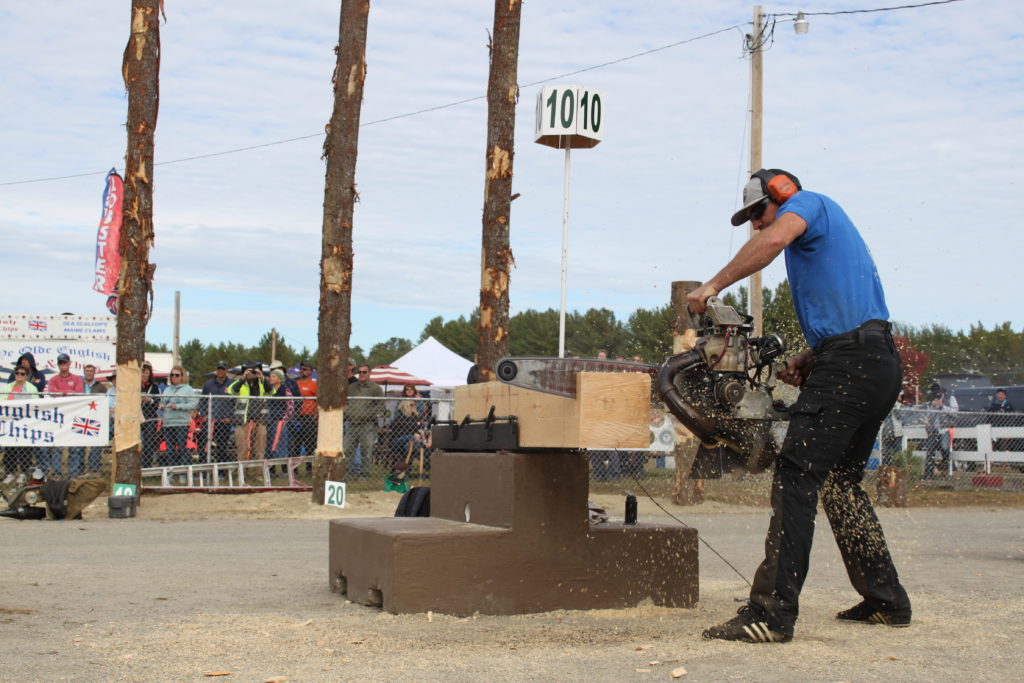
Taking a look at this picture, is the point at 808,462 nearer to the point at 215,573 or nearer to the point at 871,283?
the point at 871,283

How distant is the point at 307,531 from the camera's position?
11.6 m

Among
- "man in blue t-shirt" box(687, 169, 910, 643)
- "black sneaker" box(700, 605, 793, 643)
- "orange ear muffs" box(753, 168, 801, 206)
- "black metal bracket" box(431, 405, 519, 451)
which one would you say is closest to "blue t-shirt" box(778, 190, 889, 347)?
"man in blue t-shirt" box(687, 169, 910, 643)

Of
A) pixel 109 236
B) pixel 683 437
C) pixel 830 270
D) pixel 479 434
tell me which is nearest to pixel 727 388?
pixel 830 270

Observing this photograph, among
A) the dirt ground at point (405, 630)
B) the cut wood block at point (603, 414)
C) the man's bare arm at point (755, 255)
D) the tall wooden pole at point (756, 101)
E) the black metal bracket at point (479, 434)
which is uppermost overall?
the tall wooden pole at point (756, 101)

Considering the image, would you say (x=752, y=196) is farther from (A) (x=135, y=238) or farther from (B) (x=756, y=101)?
(B) (x=756, y=101)

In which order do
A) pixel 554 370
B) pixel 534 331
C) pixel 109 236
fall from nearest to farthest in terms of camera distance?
pixel 554 370
pixel 109 236
pixel 534 331

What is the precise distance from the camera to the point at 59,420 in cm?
1463

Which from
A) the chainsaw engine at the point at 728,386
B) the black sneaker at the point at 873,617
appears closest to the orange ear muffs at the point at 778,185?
the chainsaw engine at the point at 728,386

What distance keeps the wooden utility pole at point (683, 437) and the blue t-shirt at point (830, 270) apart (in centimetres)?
853

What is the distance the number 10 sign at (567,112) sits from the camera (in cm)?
1278

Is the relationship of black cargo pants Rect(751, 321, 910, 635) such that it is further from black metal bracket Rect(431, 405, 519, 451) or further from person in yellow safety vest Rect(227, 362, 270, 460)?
person in yellow safety vest Rect(227, 362, 270, 460)

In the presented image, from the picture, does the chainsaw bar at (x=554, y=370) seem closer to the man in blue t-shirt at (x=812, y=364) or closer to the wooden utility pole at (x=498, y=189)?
the man in blue t-shirt at (x=812, y=364)

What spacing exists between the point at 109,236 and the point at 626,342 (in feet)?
167

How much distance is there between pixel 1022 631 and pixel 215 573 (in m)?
5.26
